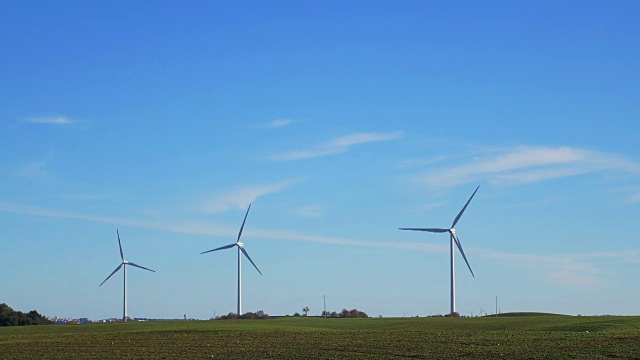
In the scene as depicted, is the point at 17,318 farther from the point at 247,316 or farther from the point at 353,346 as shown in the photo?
the point at 353,346

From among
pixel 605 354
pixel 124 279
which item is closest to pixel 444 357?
pixel 605 354

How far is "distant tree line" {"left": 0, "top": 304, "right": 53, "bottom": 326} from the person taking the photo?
132750mm

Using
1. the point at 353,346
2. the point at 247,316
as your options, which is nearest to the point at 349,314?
the point at 247,316

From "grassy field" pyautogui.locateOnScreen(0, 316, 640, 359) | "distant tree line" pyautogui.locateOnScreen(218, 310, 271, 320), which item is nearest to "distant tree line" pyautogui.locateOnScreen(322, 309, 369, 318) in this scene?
"distant tree line" pyautogui.locateOnScreen(218, 310, 271, 320)

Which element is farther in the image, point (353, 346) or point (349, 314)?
point (349, 314)

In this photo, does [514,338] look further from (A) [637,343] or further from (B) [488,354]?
(B) [488,354]

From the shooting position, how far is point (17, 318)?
134 metres

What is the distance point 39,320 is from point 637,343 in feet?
347

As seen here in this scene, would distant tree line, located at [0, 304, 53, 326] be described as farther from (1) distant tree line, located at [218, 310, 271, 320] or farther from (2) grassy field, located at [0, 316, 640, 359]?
(2) grassy field, located at [0, 316, 640, 359]

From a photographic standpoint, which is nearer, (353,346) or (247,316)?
(353,346)

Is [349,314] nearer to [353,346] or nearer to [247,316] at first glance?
[247,316]

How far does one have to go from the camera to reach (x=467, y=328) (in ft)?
269

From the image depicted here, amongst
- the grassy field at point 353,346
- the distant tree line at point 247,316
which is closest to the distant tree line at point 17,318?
the distant tree line at point 247,316

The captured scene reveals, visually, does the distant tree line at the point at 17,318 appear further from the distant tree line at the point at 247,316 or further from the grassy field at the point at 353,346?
the grassy field at the point at 353,346
